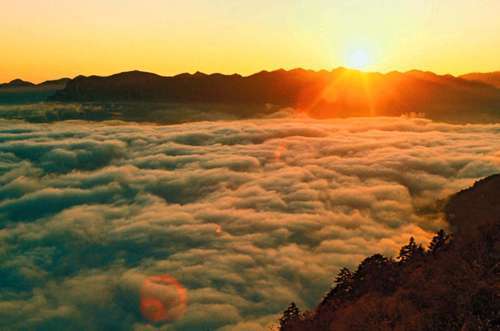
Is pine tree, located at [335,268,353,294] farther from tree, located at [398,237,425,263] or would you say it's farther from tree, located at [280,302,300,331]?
tree, located at [398,237,425,263]

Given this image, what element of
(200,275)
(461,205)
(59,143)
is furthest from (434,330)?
(59,143)

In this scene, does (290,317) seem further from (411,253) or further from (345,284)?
(411,253)

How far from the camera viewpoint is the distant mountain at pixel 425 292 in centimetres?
1756

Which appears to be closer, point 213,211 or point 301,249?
point 301,249

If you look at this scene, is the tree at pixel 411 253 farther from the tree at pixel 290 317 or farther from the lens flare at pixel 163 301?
the lens flare at pixel 163 301

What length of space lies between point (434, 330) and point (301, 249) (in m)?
52.0

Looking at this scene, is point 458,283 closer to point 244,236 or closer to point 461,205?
point 244,236

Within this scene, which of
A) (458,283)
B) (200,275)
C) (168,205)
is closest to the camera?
(458,283)

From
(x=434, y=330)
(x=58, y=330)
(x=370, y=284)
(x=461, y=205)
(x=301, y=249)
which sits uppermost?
(x=434, y=330)

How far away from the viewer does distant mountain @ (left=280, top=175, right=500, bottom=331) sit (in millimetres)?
17562

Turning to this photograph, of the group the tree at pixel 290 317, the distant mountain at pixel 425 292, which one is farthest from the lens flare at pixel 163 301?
the distant mountain at pixel 425 292

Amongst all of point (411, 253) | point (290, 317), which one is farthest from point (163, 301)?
point (411, 253)

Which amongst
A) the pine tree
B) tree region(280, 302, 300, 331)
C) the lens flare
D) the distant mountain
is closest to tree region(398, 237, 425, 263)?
the distant mountain

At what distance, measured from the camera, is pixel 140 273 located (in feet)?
223
